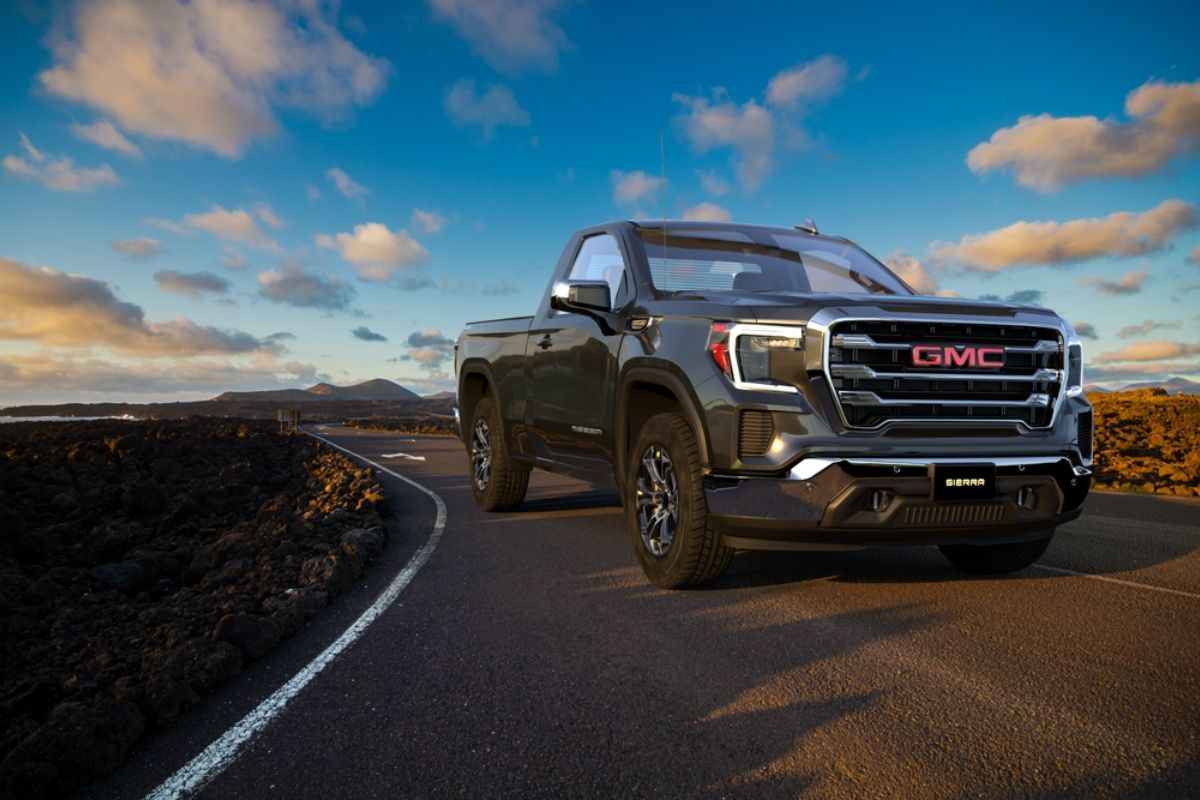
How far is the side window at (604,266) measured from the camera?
630 cm

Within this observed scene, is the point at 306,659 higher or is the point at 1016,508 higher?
the point at 1016,508

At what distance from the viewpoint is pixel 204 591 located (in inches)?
241

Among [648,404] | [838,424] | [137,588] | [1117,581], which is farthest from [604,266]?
[137,588]

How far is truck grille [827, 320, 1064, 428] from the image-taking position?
453cm

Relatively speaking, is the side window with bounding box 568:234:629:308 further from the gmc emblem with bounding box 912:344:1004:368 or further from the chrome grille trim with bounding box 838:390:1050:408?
the gmc emblem with bounding box 912:344:1004:368

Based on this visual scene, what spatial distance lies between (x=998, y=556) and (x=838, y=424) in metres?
2.02

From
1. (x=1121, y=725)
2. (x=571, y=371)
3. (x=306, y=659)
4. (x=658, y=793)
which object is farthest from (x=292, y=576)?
(x=1121, y=725)

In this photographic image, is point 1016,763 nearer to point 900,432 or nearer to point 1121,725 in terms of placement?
point 1121,725

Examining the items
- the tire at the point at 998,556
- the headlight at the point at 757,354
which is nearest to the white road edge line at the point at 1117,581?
the tire at the point at 998,556

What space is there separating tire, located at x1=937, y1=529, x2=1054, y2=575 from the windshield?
1.98 m

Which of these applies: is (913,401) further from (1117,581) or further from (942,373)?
(1117,581)

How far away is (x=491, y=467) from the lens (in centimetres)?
864

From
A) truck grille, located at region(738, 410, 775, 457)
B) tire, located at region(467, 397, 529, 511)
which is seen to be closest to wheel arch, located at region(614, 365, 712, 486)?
truck grille, located at region(738, 410, 775, 457)

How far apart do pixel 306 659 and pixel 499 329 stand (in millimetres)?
4721
